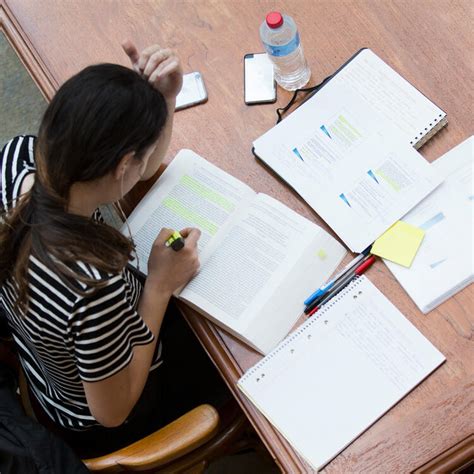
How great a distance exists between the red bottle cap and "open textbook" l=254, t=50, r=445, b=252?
0.15 m

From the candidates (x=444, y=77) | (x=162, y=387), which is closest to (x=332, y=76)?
(x=444, y=77)

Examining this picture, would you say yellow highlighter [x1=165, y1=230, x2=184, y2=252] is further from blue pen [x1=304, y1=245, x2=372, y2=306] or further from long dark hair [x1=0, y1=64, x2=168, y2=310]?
blue pen [x1=304, y1=245, x2=372, y2=306]

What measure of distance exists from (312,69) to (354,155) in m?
0.21

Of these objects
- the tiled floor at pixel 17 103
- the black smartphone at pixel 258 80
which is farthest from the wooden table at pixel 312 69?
the tiled floor at pixel 17 103

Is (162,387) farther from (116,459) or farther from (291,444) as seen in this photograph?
(291,444)

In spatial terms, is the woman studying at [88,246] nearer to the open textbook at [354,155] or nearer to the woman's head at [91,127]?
the woman's head at [91,127]

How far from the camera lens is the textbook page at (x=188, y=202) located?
1253 mm

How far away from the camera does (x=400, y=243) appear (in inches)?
46.4

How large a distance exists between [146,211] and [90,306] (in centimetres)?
29

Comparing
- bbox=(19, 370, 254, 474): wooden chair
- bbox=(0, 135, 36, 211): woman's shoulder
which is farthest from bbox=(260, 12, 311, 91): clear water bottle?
bbox=(19, 370, 254, 474): wooden chair

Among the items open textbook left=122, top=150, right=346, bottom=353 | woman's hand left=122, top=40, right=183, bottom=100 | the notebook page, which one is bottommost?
open textbook left=122, top=150, right=346, bottom=353

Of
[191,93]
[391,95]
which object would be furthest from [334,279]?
[191,93]

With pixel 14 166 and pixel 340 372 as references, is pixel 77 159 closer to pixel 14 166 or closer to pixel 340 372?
pixel 14 166

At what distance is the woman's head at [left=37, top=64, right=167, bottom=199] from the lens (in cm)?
101
